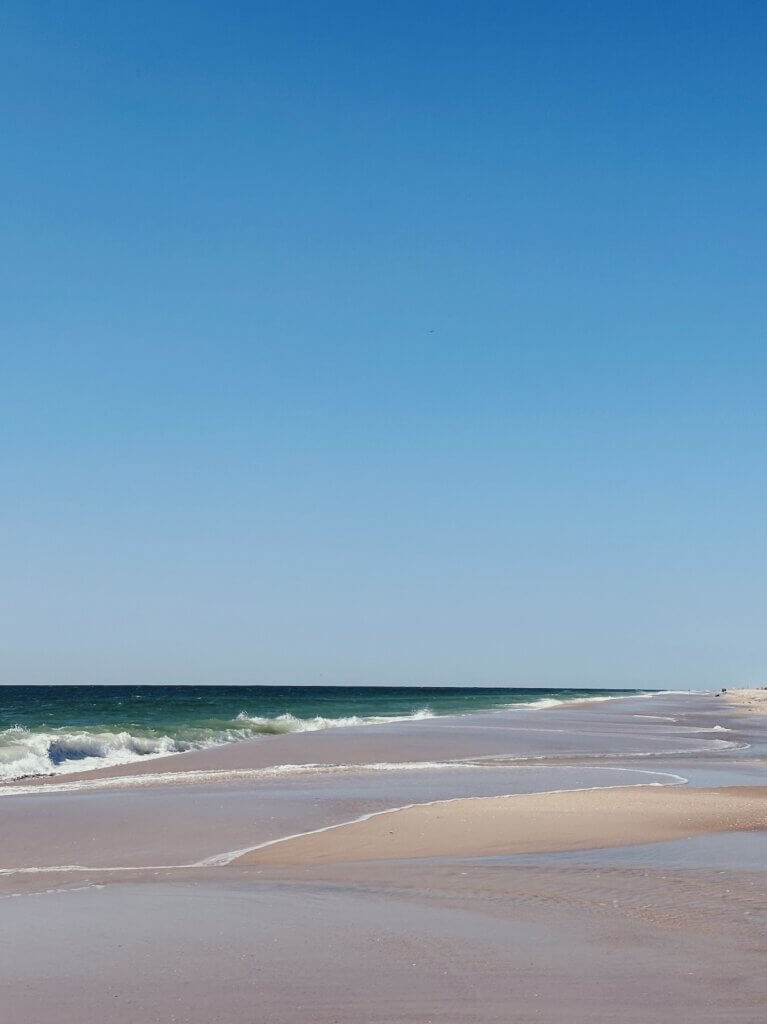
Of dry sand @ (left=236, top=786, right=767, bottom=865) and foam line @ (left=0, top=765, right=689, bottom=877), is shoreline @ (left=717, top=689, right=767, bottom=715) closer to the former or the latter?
foam line @ (left=0, top=765, right=689, bottom=877)

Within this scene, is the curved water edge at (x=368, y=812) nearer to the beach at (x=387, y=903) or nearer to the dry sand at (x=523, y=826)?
the beach at (x=387, y=903)

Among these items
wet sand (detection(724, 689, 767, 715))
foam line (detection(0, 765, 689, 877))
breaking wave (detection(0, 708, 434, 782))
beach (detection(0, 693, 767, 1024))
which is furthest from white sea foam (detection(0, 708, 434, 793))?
wet sand (detection(724, 689, 767, 715))

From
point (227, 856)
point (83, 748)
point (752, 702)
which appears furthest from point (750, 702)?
point (227, 856)

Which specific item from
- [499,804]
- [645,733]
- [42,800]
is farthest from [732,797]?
[645,733]

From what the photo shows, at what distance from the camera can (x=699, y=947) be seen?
830cm

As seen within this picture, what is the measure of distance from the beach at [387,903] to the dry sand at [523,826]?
0.25ft

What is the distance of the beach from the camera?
7215 millimetres

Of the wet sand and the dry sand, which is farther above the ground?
the dry sand

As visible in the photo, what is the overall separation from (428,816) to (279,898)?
6.42 m

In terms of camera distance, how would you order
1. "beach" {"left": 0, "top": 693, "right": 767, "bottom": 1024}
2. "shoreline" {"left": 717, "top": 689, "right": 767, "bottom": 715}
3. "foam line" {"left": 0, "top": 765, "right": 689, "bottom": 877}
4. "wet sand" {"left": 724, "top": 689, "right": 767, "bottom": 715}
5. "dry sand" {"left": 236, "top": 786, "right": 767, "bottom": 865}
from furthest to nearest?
"wet sand" {"left": 724, "top": 689, "right": 767, "bottom": 715} → "shoreline" {"left": 717, "top": 689, "right": 767, "bottom": 715} → "dry sand" {"left": 236, "top": 786, "right": 767, "bottom": 865} → "foam line" {"left": 0, "top": 765, "right": 689, "bottom": 877} → "beach" {"left": 0, "top": 693, "right": 767, "bottom": 1024}

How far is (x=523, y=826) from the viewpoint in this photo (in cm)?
1513

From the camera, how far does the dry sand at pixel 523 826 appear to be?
13.3 m

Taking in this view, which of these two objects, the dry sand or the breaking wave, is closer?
the dry sand

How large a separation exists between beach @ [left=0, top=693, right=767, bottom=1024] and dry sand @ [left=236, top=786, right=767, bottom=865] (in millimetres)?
76
